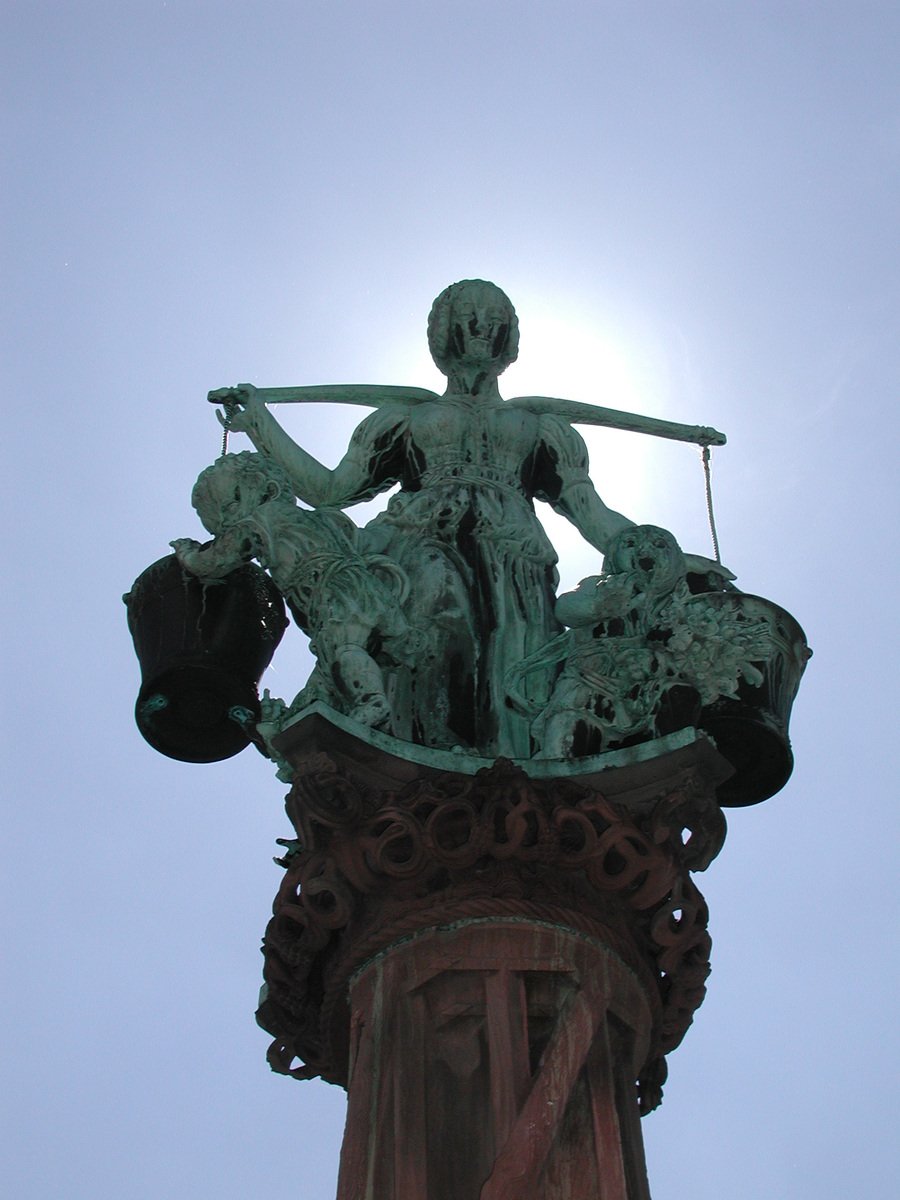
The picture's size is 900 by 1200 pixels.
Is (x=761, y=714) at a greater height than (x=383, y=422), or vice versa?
(x=383, y=422)

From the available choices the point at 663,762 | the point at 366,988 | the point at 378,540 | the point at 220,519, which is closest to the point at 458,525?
the point at 378,540

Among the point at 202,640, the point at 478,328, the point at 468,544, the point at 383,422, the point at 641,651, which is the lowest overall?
the point at 641,651

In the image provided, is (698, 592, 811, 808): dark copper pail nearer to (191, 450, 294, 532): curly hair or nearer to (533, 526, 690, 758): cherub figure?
(533, 526, 690, 758): cherub figure

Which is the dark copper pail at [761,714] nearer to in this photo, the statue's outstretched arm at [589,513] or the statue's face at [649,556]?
the statue's face at [649,556]

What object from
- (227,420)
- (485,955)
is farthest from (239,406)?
(485,955)

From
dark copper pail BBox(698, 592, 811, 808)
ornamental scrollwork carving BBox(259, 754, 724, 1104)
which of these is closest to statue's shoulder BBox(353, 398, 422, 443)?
dark copper pail BBox(698, 592, 811, 808)

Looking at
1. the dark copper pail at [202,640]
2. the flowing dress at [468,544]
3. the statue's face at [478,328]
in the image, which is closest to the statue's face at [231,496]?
the dark copper pail at [202,640]

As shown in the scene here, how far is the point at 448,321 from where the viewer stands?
48.7 feet

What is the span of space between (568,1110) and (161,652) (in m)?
4.36

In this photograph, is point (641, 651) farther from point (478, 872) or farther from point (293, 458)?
point (293, 458)

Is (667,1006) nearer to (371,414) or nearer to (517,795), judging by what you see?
(517,795)

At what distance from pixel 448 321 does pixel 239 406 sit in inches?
65.3

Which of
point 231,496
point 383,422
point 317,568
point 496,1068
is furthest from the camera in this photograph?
point 383,422

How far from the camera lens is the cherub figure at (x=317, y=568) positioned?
12.0m
